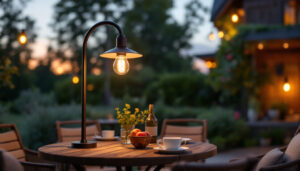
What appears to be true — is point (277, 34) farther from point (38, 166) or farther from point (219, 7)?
point (38, 166)

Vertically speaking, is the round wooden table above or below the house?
below

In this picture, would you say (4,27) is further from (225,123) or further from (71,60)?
(71,60)

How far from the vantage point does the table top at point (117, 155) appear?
253 cm

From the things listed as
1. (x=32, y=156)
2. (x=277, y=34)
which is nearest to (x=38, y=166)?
(x=32, y=156)

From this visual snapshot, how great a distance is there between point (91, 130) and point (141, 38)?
88.1 feet

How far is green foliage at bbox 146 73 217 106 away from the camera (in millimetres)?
16583

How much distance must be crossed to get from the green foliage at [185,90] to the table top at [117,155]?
13.6 metres

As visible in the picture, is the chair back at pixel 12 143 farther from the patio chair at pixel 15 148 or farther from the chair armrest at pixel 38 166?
the chair armrest at pixel 38 166

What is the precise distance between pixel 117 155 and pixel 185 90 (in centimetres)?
1560

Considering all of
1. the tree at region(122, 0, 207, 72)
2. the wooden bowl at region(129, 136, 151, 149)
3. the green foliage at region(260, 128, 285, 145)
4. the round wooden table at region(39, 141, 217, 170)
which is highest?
the tree at region(122, 0, 207, 72)

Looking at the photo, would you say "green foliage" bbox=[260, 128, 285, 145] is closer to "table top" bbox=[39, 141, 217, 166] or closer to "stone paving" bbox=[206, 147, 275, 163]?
"stone paving" bbox=[206, 147, 275, 163]

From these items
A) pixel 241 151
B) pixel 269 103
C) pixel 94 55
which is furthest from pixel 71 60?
pixel 241 151

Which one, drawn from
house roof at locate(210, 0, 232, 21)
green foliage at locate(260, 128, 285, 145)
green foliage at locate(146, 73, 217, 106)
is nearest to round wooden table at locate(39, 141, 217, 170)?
green foliage at locate(260, 128, 285, 145)

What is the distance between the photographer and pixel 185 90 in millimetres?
18125
